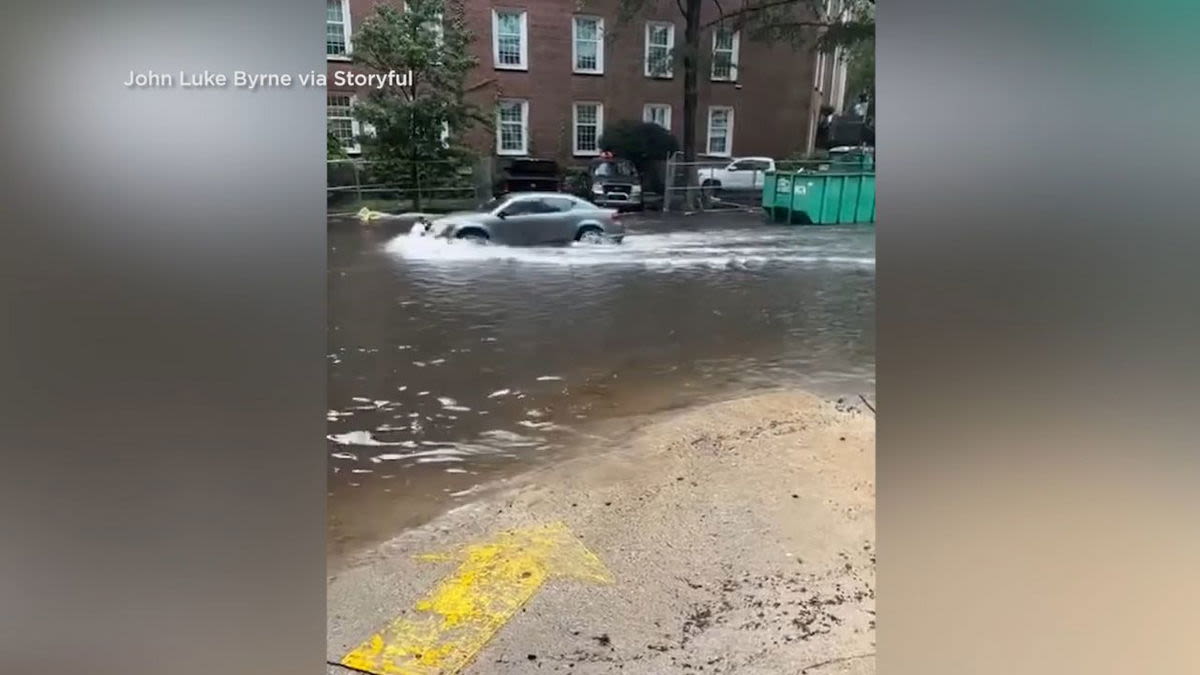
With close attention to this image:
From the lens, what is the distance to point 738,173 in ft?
5.85

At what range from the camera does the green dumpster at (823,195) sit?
1663mm

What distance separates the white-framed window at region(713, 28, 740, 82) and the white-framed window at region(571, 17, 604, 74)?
31cm

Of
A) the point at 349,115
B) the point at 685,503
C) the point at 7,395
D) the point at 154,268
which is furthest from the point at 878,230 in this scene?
the point at 7,395

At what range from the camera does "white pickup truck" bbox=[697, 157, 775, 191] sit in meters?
1.78

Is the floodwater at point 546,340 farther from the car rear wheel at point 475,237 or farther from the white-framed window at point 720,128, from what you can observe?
the white-framed window at point 720,128

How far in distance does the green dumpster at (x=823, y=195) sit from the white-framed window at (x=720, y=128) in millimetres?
149

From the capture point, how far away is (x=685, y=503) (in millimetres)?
1720

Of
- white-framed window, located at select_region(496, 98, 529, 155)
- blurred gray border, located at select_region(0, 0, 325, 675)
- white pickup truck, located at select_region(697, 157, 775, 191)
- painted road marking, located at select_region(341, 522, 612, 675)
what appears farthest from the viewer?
white pickup truck, located at select_region(697, 157, 775, 191)

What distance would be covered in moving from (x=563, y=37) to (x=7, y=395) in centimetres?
156

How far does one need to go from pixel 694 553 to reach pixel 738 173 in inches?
39.8

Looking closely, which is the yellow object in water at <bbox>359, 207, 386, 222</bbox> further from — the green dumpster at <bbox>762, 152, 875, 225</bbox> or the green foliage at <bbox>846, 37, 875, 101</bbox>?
the green foliage at <bbox>846, 37, 875, 101</bbox>

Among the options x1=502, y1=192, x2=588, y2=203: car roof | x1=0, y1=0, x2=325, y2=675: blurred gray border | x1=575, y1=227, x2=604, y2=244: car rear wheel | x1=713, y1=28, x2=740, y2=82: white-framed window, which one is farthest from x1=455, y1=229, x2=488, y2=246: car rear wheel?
x1=713, y1=28, x2=740, y2=82: white-framed window

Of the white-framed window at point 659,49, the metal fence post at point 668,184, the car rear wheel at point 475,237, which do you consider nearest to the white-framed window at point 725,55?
the white-framed window at point 659,49

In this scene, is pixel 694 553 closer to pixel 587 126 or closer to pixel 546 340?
pixel 546 340
